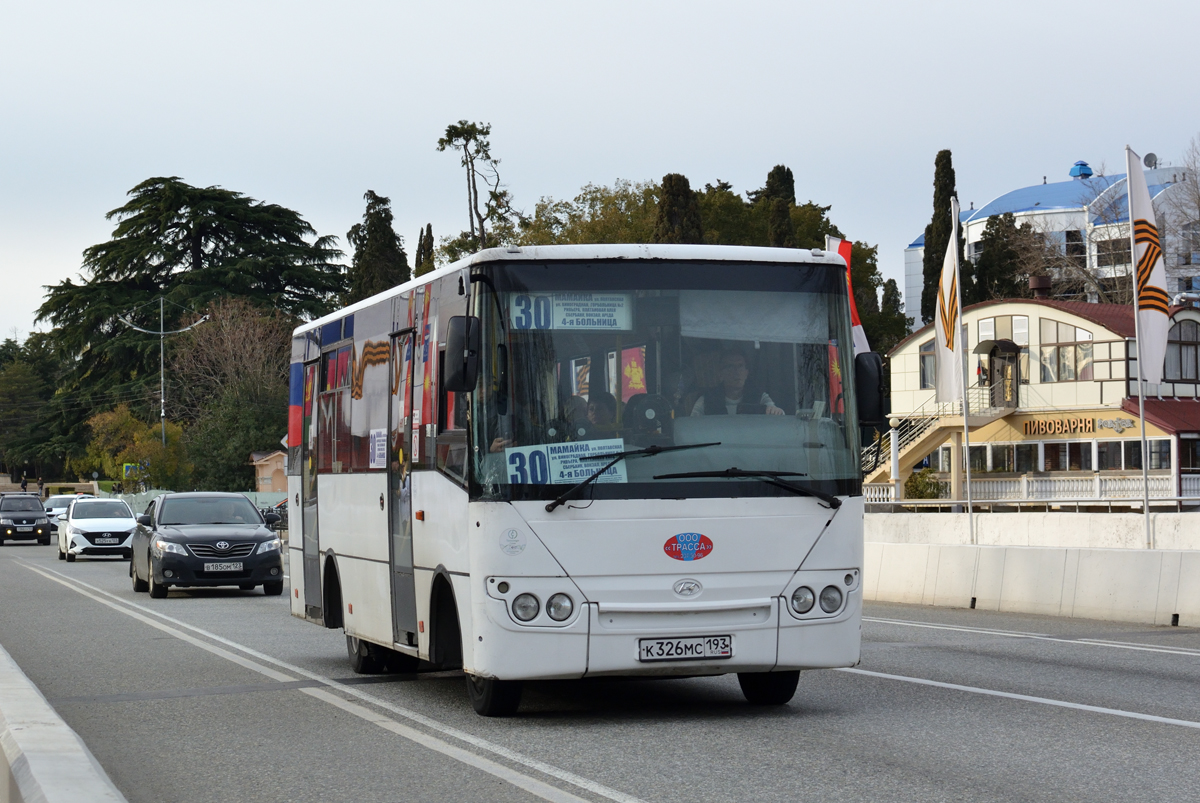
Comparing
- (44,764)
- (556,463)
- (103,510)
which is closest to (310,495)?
(556,463)

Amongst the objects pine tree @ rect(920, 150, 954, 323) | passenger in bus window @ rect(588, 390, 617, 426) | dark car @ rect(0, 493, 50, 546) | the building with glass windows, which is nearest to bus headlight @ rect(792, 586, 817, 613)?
passenger in bus window @ rect(588, 390, 617, 426)

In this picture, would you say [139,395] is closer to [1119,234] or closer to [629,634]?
[1119,234]

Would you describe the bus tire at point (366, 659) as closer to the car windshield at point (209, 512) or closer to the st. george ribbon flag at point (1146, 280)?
the st. george ribbon flag at point (1146, 280)

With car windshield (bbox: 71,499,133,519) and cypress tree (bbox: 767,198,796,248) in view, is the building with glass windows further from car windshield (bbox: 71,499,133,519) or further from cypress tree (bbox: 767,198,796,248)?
car windshield (bbox: 71,499,133,519)

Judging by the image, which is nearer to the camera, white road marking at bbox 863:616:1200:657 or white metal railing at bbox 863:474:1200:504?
white road marking at bbox 863:616:1200:657

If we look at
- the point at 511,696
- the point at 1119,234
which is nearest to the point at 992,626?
the point at 511,696

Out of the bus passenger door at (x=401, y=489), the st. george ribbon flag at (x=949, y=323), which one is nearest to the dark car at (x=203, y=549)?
the st. george ribbon flag at (x=949, y=323)

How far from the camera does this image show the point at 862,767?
26.7 feet

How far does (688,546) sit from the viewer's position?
374 inches

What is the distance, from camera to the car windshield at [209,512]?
25953 millimetres

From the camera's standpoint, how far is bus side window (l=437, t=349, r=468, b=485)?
966 cm

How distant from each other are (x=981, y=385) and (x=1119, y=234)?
20.3 m

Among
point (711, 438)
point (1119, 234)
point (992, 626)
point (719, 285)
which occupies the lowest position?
point (992, 626)

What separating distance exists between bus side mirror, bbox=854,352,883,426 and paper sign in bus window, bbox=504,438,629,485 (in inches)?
62.3
